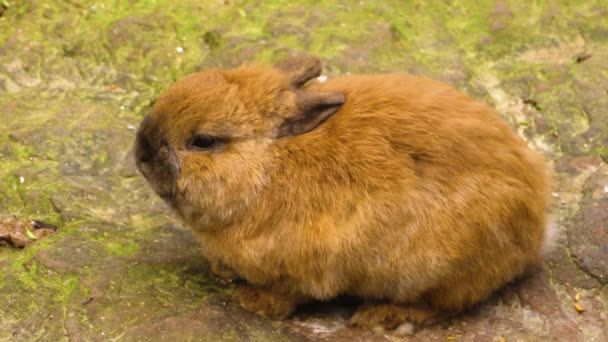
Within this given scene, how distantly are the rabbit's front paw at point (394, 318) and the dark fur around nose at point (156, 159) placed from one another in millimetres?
1383

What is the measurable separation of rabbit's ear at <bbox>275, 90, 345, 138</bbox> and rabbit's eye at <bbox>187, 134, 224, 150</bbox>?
0.36m

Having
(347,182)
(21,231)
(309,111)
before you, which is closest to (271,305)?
(347,182)

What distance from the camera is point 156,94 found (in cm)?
748

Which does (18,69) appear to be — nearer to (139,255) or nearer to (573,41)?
(139,255)

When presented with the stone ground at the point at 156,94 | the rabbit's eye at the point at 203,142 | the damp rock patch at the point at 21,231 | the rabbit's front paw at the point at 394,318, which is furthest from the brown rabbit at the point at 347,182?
the damp rock patch at the point at 21,231

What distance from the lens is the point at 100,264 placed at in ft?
18.0

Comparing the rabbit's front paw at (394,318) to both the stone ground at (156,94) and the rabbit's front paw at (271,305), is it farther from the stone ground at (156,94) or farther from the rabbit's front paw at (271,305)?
the rabbit's front paw at (271,305)

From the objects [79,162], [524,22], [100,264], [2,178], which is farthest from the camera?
[524,22]

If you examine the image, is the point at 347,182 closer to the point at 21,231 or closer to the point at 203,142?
the point at 203,142

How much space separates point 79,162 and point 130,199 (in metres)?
0.57

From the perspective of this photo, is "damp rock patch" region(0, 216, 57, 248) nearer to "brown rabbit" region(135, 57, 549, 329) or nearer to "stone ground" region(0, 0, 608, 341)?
"stone ground" region(0, 0, 608, 341)

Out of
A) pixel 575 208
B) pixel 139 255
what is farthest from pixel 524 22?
pixel 139 255

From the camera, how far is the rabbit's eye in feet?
16.9

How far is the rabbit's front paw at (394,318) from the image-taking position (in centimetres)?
540
